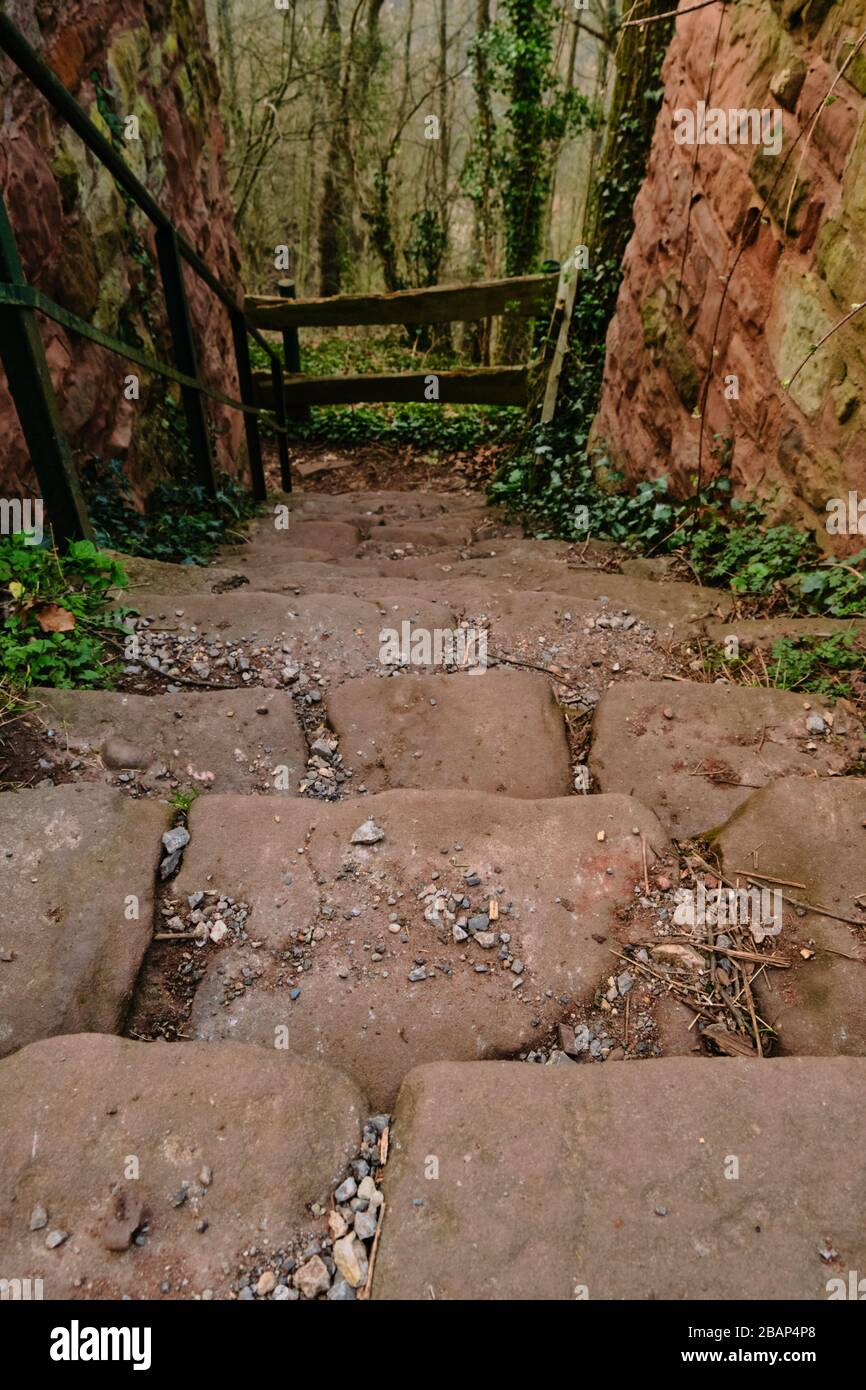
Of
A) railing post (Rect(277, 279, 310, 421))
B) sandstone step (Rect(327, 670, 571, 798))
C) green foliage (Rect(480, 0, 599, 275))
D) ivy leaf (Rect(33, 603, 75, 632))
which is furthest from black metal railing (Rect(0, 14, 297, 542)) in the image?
green foliage (Rect(480, 0, 599, 275))

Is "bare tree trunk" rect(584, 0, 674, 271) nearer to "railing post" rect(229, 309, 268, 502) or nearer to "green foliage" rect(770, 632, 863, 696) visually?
"railing post" rect(229, 309, 268, 502)

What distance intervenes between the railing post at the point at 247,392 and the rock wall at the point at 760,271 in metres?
2.25

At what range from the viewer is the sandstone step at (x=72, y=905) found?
3.76 ft

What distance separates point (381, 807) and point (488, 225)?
10.4 meters

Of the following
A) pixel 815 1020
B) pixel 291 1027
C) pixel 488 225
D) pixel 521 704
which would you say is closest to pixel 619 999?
pixel 815 1020

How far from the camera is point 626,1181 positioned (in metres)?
0.90

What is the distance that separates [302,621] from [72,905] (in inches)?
48.9

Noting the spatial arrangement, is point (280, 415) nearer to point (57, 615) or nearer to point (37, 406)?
point (37, 406)

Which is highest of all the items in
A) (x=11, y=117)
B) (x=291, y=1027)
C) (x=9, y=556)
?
(x=11, y=117)

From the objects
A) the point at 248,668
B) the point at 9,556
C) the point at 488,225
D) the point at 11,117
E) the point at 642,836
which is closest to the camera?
the point at 642,836

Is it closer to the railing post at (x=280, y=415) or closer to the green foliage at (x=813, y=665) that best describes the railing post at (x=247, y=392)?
the railing post at (x=280, y=415)

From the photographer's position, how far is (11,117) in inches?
96.6

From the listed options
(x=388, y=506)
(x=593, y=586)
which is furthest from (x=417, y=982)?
(x=388, y=506)

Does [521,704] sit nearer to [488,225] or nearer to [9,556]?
[9,556]
